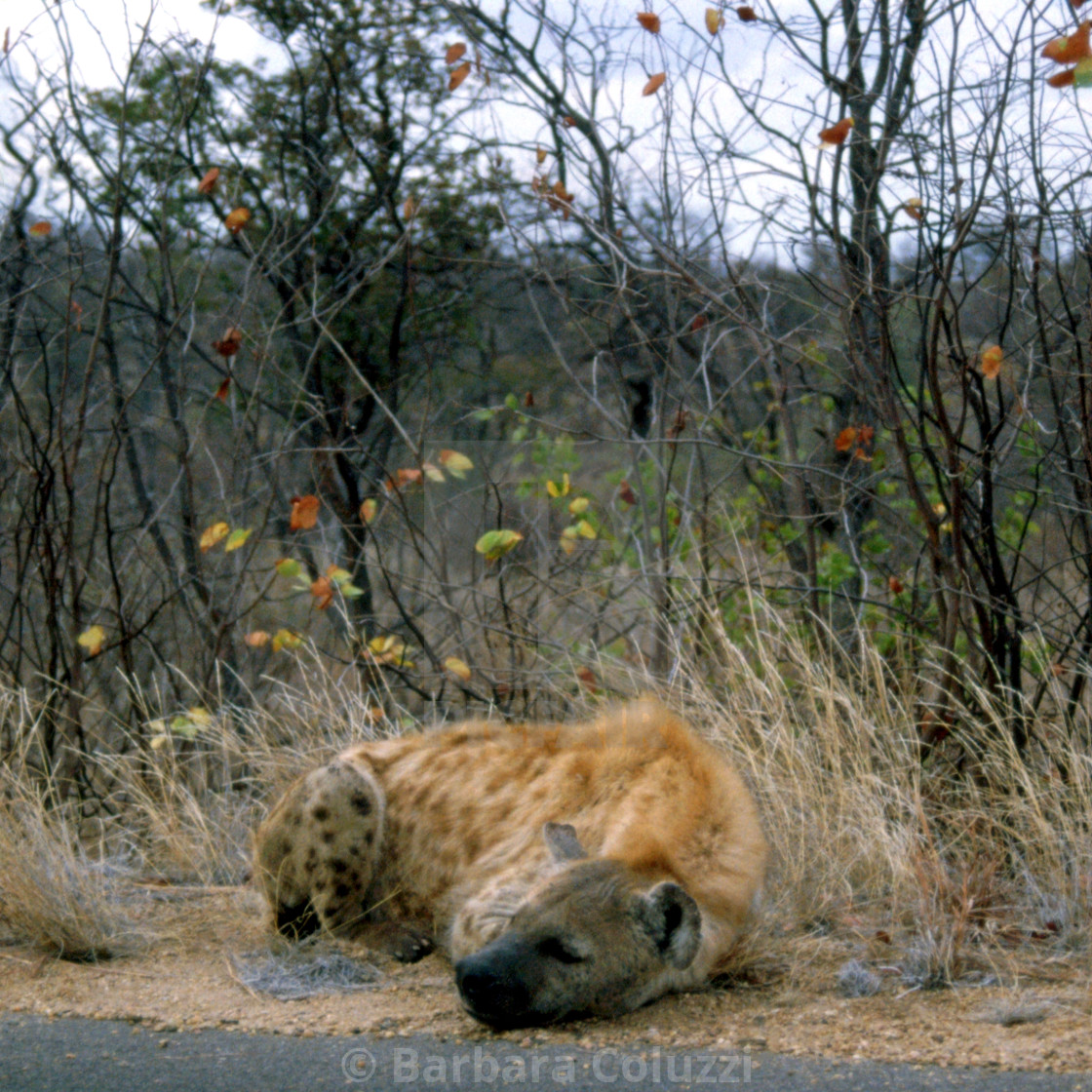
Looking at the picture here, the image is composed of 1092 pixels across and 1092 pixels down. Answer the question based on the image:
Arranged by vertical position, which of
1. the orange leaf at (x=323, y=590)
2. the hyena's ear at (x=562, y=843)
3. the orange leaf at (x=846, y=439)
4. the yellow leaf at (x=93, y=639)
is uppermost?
the orange leaf at (x=846, y=439)

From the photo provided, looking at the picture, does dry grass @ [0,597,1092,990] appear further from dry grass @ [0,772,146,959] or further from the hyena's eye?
the hyena's eye

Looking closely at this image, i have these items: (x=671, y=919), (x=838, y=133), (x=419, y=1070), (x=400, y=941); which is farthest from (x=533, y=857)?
(x=838, y=133)

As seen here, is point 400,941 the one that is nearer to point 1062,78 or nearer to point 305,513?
point 305,513

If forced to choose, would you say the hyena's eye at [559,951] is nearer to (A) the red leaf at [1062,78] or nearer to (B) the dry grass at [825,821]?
(B) the dry grass at [825,821]

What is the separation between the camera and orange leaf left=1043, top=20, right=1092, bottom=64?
3.62 meters

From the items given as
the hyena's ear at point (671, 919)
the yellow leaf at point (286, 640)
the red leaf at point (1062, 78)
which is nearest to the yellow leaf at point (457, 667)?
the yellow leaf at point (286, 640)

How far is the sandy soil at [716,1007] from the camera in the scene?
112 inches

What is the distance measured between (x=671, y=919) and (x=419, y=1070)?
67 cm

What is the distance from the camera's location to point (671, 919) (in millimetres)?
2992

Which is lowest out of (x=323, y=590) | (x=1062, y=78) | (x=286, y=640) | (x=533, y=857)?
(x=533, y=857)

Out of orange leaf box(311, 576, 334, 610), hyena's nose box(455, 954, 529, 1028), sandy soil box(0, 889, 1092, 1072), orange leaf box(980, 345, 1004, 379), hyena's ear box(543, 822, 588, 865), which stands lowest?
sandy soil box(0, 889, 1092, 1072)

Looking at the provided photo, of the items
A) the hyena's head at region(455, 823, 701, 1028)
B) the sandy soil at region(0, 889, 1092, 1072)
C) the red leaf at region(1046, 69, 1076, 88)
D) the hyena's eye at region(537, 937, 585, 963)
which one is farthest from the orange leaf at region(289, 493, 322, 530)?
the red leaf at region(1046, 69, 1076, 88)

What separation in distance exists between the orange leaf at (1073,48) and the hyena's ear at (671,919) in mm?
2584

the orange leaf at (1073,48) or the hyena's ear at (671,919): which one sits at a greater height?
the orange leaf at (1073,48)
